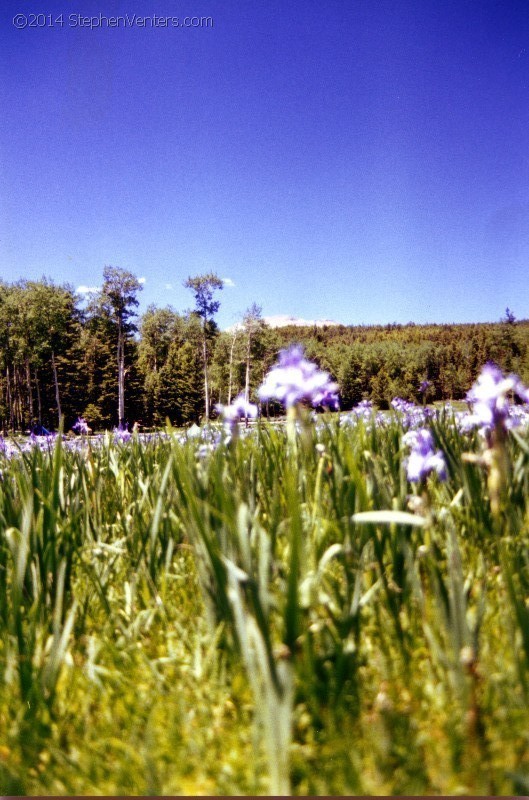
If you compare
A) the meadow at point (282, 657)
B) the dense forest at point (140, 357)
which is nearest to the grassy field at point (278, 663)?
the meadow at point (282, 657)

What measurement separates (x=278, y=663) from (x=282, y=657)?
6 centimetres

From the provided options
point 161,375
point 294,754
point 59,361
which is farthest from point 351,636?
point 161,375

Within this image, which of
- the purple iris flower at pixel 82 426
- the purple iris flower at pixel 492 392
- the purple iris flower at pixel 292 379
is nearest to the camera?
the purple iris flower at pixel 492 392

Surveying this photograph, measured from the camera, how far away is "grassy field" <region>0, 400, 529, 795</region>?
0.88 metres

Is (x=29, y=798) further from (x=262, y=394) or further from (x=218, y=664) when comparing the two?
(x=262, y=394)

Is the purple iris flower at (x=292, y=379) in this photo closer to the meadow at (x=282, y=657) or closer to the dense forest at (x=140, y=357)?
the meadow at (x=282, y=657)

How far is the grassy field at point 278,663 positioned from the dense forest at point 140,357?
30.8 m

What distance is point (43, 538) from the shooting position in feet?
4.96

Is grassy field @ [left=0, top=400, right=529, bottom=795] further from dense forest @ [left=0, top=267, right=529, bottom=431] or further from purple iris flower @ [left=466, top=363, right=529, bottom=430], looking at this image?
dense forest @ [left=0, top=267, right=529, bottom=431]

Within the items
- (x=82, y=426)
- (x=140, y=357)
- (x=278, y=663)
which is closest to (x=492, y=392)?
(x=278, y=663)

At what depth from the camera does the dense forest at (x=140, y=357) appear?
1516 inches

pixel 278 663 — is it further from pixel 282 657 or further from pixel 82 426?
pixel 82 426

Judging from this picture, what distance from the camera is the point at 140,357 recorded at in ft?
182

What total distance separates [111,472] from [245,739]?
96.7 inches
